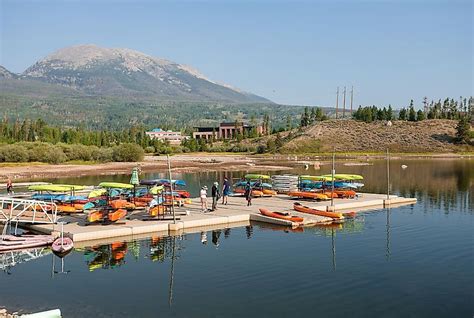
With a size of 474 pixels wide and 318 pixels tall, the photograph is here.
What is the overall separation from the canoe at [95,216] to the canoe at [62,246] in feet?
12.4

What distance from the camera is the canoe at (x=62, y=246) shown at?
89.0 ft

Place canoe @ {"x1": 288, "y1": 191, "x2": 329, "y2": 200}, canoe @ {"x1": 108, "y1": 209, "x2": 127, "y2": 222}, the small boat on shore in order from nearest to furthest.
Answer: the small boat on shore
canoe @ {"x1": 108, "y1": 209, "x2": 127, "y2": 222}
canoe @ {"x1": 288, "y1": 191, "x2": 329, "y2": 200}

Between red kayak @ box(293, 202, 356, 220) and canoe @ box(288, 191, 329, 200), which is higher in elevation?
canoe @ box(288, 191, 329, 200)

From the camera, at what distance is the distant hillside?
138m

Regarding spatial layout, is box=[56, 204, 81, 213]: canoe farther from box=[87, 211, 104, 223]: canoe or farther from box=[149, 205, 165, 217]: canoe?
box=[149, 205, 165, 217]: canoe

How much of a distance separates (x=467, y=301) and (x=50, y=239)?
63.9 ft

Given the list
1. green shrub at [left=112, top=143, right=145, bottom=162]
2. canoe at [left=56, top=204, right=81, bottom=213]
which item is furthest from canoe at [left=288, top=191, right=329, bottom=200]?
green shrub at [left=112, top=143, right=145, bottom=162]

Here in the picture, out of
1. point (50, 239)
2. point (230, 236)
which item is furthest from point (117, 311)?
point (230, 236)

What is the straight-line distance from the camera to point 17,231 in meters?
32.5

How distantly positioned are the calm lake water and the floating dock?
1363 mm

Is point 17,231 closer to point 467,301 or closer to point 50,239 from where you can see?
point 50,239

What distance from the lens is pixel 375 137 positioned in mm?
145500

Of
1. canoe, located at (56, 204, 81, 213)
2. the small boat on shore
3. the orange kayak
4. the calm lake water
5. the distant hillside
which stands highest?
the distant hillside

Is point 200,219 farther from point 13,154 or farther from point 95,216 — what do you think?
point 13,154
